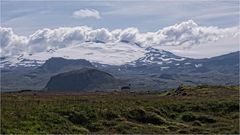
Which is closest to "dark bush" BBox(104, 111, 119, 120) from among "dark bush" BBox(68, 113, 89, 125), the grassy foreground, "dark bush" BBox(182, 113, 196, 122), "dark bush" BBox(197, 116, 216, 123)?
the grassy foreground

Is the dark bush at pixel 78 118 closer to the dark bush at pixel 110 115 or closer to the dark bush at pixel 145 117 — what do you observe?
the dark bush at pixel 110 115

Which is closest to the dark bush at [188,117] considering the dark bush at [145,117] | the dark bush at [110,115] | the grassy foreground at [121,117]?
the grassy foreground at [121,117]

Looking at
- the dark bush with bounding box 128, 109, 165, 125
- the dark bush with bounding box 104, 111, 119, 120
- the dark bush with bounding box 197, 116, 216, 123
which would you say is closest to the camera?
the dark bush with bounding box 104, 111, 119, 120

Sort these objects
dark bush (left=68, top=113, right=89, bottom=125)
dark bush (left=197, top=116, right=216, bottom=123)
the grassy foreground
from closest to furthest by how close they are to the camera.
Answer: the grassy foreground → dark bush (left=68, top=113, right=89, bottom=125) → dark bush (left=197, top=116, right=216, bottom=123)

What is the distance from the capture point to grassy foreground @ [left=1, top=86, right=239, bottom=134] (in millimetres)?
47922

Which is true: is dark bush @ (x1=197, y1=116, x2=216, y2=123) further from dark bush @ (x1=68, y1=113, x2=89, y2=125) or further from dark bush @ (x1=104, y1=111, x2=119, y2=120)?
dark bush @ (x1=68, y1=113, x2=89, y2=125)

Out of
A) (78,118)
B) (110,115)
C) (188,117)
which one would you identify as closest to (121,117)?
(110,115)

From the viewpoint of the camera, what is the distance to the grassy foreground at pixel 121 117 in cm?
4792

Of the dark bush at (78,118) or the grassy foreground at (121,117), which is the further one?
the dark bush at (78,118)

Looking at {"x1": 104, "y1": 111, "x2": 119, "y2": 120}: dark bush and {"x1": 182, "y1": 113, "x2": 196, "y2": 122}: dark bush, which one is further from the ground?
{"x1": 104, "y1": 111, "x2": 119, "y2": 120}: dark bush

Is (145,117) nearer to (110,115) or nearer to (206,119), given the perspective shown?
(110,115)

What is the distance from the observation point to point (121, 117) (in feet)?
176

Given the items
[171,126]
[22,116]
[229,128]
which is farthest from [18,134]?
[229,128]

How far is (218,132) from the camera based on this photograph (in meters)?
49.1
